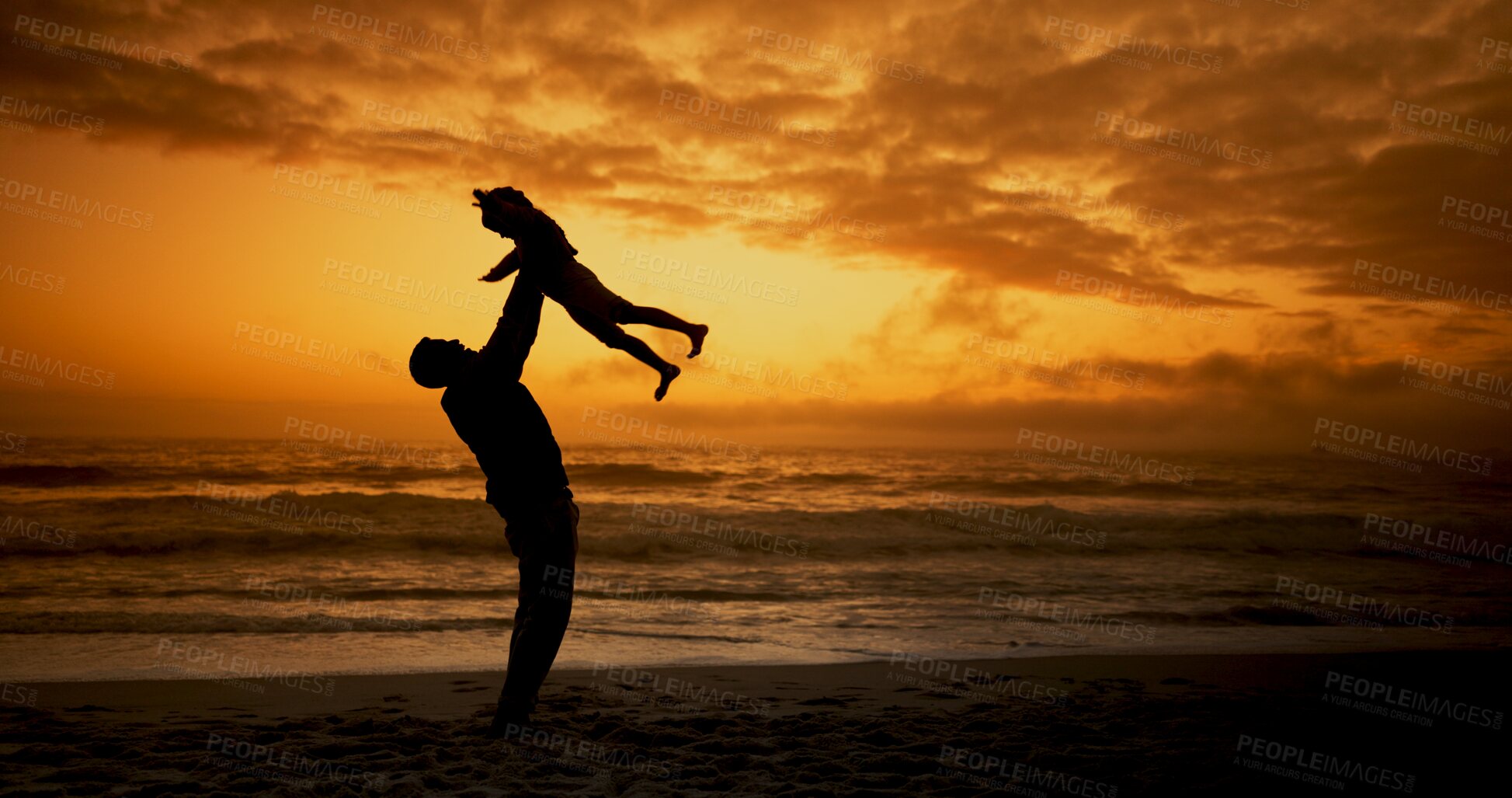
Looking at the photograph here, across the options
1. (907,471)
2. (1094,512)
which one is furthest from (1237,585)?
(907,471)

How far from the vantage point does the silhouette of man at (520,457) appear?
4574 millimetres

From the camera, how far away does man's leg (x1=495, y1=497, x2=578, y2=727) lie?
4.75m

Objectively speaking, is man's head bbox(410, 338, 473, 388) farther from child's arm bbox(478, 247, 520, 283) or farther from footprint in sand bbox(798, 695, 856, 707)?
footprint in sand bbox(798, 695, 856, 707)

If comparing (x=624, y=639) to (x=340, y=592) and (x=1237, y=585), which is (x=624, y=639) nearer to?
(x=340, y=592)

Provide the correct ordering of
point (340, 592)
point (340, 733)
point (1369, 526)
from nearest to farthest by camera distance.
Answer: point (340, 733) < point (340, 592) < point (1369, 526)

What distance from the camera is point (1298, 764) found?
4.93 metres

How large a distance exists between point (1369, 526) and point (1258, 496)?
7.15 meters

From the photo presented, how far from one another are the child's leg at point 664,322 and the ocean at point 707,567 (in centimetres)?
472

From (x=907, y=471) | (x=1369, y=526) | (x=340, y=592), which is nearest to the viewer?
(x=340, y=592)

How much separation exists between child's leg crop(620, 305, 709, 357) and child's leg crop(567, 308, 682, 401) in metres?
0.08

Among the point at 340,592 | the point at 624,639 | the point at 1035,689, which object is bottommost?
the point at 340,592

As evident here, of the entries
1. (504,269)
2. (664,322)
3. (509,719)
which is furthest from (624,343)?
(509,719)

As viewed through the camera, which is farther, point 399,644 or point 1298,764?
point 399,644

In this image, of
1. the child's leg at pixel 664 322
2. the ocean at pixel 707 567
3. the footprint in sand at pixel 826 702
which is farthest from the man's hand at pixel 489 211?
the ocean at pixel 707 567
